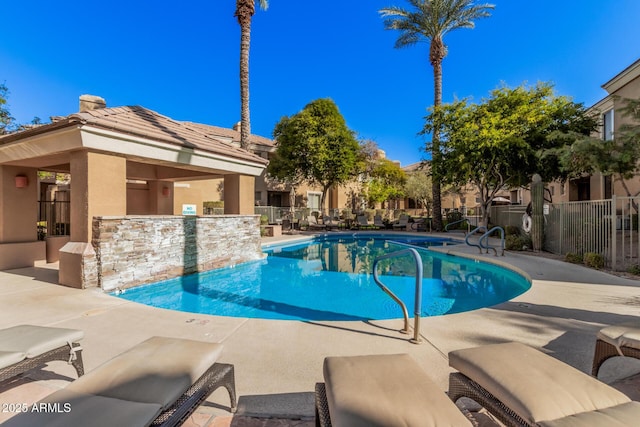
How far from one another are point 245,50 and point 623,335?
1766 cm

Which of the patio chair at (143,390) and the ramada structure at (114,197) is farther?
the ramada structure at (114,197)

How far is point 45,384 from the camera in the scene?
280 cm

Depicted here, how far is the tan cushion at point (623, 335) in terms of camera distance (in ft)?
8.43

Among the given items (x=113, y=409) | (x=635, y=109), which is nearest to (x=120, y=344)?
(x=113, y=409)

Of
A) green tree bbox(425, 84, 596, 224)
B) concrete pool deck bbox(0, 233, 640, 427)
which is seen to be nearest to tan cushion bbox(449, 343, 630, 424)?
concrete pool deck bbox(0, 233, 640, 427)

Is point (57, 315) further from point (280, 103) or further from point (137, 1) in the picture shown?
point (280, 103)

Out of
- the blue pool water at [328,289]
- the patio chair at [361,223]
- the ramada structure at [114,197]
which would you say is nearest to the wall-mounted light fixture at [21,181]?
the ramada structure at [114,197]

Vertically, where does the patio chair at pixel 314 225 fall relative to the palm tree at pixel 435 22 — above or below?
below

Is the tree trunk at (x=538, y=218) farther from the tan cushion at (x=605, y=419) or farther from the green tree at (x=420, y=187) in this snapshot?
the green tree at (x=420, y=187)

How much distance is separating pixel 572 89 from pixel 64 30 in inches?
1020

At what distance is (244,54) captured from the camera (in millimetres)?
16062

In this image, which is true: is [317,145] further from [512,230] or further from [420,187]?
[420,187]

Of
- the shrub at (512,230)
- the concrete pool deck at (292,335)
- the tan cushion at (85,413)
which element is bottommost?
the concrete pool deck at (292,335)

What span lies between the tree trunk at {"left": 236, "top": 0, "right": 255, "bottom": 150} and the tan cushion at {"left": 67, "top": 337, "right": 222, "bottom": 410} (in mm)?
14991
